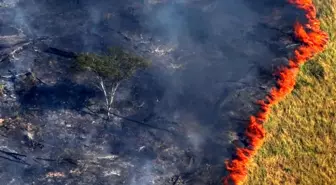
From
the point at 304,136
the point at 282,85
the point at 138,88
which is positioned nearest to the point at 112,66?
the point at 138,88

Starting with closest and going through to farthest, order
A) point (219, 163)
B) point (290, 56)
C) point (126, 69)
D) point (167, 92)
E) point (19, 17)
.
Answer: point (219, 163) < point (126, 69) < point (167, 92) < point (290, 56) < point (19, 17)

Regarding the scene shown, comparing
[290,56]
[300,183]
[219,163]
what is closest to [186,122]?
[219,163]

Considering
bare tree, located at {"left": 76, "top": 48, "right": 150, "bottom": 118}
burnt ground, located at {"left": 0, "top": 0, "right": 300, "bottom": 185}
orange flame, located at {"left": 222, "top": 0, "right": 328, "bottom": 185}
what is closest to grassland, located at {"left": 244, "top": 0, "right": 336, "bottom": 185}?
orange flame, located at {"left": 222, "top": 0, "right": 328, "bottom": 185}

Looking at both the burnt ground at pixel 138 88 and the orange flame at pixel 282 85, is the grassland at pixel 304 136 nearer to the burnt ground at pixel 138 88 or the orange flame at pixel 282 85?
the orange flame at pixel 282 85

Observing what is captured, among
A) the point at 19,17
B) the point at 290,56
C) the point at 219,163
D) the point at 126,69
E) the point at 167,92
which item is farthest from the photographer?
the point at 19,17

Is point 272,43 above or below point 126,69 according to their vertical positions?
above

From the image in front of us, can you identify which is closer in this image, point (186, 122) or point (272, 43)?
point (186, 122)

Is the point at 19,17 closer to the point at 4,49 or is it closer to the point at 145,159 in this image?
the point at 4,49
